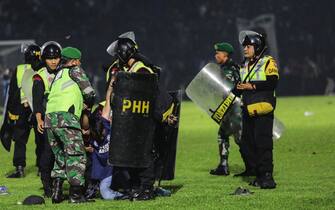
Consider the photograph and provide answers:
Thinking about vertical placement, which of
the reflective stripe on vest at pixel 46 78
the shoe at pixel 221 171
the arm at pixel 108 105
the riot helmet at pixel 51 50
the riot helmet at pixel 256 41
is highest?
the riot helmet at pixel 256 41

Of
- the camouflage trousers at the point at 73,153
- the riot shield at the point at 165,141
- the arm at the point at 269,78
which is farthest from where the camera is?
the arm at the point at 269,78

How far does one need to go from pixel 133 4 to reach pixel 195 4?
3.28 m

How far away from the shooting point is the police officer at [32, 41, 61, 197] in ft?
37.8

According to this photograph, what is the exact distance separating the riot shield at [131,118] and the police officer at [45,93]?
4.73ft

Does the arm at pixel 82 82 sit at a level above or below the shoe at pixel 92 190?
above

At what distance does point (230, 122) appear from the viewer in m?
13.8

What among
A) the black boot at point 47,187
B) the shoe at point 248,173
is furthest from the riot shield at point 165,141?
the shoe at point 248,173

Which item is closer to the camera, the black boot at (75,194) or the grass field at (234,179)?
the grass field at (234,179)

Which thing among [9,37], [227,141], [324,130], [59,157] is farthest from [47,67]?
[9,37]

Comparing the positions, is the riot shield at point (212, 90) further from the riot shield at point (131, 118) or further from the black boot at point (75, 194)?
the black boot at point (75, 194)

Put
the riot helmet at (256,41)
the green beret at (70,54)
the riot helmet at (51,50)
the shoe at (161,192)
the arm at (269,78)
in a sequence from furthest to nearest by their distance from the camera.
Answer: the riot helmet at (256,41) → the arm at (269,78) → the riot helmet at (51,50) → the shoe at (161,192) → the green beret at (70,54)

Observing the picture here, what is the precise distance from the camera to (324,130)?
2139 centimetres

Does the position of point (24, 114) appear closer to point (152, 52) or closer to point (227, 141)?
point (227, 141)

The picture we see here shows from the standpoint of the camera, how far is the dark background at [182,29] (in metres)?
46.3
